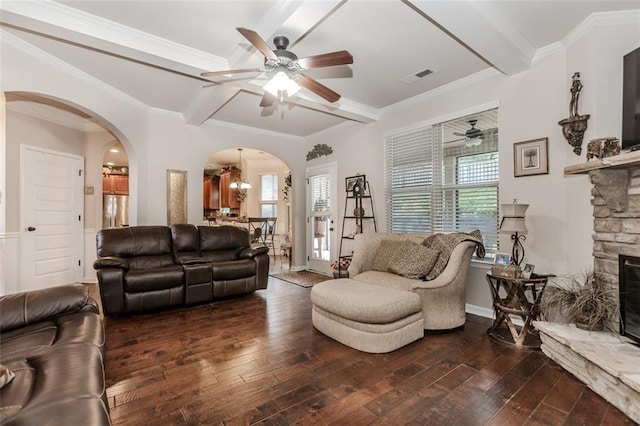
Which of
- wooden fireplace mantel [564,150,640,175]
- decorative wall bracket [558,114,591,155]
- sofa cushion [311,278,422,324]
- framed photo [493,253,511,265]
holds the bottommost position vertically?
sofa cushion [311,278,422,324]

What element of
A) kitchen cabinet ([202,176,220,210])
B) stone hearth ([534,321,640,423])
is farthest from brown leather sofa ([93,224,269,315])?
kitchen cabinet ([202,176,220,210])

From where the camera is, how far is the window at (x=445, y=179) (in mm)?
3490

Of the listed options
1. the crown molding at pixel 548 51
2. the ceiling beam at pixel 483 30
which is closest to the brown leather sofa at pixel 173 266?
the ceiling beam at pixel 483 30

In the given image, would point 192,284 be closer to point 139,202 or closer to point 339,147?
point 139,202

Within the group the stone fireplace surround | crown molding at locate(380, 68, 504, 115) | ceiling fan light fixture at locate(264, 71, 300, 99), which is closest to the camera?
the stone fireplace surround

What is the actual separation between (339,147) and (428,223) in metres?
2.22

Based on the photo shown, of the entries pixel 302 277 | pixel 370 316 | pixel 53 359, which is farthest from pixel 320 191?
pixel 53 359

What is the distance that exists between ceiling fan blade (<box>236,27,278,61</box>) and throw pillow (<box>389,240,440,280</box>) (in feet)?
7.68

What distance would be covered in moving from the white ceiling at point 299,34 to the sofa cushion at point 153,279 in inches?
89.0

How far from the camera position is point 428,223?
13.4ft

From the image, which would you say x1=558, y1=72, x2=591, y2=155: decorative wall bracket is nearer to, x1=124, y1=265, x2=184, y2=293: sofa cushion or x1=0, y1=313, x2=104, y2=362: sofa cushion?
x1=0, y1=313, x2=104, y2=362: sofa cushion

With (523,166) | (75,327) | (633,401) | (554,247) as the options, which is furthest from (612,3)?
(75,327)

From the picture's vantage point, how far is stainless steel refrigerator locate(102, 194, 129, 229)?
22.8 ft

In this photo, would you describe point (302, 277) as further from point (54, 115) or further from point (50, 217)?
point (54, 115)
